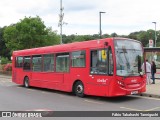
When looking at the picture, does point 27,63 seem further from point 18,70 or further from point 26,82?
point 18,70

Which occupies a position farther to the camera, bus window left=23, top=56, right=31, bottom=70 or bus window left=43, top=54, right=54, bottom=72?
bus window left=23, top=56, right=31, bottom=70

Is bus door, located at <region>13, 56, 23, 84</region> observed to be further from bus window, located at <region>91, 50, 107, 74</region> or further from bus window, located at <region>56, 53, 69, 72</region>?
bus window, located at <region>91, 50, 107, 74</region>

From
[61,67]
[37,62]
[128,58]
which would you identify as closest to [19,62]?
[37,62]

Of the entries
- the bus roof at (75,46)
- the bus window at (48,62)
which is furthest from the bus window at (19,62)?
the bus window at (48,62)

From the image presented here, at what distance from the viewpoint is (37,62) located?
20.7 m

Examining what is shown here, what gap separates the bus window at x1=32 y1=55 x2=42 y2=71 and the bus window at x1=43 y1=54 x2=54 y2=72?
2.08 ft

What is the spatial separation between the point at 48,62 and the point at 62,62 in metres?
1.84

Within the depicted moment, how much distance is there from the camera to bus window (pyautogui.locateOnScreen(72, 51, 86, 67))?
15847 mm

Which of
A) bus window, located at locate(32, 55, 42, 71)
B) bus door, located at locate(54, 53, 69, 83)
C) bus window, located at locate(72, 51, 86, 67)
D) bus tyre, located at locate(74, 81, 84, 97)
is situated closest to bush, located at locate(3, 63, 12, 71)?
bus window, located at locate(32, 55, 42, 71)

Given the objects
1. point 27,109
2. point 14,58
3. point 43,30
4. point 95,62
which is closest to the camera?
point 27,109

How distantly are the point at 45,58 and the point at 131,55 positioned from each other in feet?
22.2

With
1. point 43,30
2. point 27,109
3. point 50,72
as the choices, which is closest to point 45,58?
point 50,72

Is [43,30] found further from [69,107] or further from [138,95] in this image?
[69,107]

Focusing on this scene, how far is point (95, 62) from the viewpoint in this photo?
14945 millimetres
